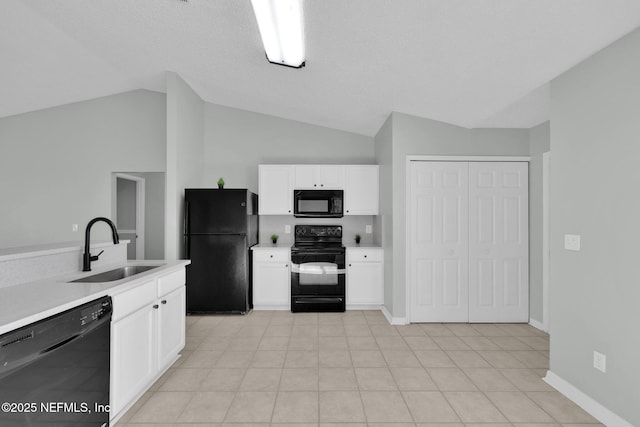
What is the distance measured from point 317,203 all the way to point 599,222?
125 inches

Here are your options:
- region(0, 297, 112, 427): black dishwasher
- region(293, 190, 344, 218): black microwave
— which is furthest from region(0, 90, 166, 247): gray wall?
region(0, 297, 112, 427): black dishwasher

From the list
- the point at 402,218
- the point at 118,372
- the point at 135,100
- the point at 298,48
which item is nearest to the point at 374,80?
the point at 298,48

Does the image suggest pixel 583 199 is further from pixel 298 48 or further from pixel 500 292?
pixel 298 48

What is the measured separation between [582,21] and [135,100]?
212 inches

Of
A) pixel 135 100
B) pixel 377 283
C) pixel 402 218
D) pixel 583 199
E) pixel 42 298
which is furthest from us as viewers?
pixel 135 100

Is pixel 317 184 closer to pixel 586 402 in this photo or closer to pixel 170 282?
pixel 170 282

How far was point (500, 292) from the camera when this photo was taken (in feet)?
13.1

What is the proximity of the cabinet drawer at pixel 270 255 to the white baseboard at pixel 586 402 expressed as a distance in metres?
3.06

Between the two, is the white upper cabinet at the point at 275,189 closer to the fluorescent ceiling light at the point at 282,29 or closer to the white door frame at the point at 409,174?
the white door frame at the point at 409,174

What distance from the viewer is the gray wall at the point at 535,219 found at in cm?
385

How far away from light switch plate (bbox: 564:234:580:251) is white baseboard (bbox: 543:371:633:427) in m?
0.99

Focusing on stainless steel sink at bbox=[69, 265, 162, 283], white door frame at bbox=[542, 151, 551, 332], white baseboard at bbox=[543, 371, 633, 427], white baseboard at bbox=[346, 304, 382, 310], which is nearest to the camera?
white baseboard at bbox=[543, 371, 633, 427]

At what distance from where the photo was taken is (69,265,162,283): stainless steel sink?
2.23 m

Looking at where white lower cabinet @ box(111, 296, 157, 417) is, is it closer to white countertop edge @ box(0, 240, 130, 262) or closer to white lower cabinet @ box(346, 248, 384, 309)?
white countertop edge @ box(0, 240, 130, 262)
